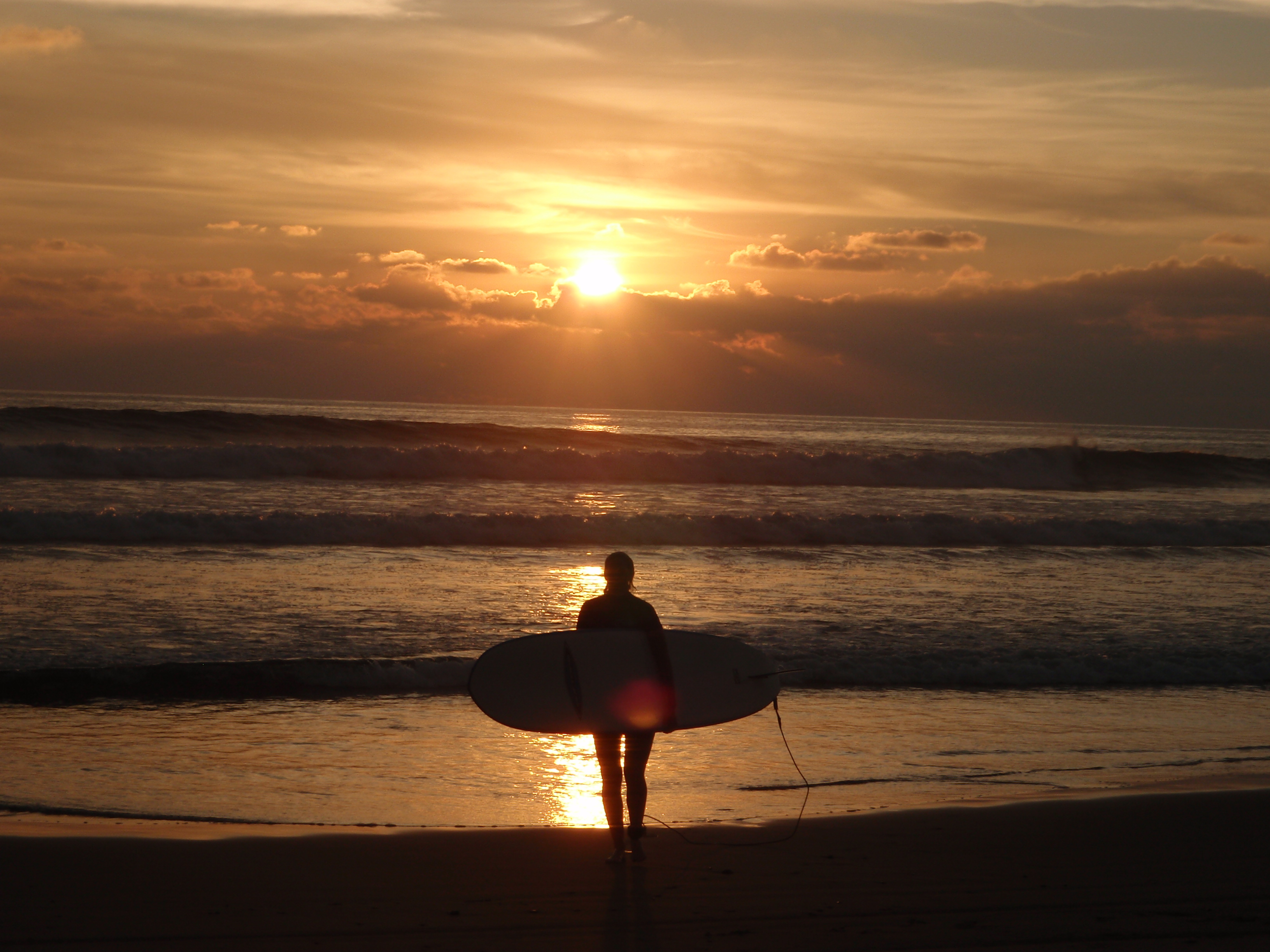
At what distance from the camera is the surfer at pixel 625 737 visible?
4965mm

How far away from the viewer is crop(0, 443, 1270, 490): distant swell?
961 inches

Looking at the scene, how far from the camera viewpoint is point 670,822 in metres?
5.59

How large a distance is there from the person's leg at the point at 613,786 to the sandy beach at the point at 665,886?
Result: 0.44 ft

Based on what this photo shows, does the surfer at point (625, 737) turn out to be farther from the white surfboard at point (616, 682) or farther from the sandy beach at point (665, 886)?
the sandy beach at point (665, 886)

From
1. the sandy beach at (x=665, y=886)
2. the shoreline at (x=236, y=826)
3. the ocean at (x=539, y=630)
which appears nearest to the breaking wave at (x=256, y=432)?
the ocean at (x=539, y=630)

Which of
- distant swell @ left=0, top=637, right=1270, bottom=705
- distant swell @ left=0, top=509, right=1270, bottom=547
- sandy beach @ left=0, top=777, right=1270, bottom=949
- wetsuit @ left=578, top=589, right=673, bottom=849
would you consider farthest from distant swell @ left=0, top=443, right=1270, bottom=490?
wetsuit @ left=578, top=589, right=673, bottom=849

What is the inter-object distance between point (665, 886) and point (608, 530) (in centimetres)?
1450

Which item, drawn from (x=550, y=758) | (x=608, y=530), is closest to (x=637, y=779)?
(x=550, y=758)

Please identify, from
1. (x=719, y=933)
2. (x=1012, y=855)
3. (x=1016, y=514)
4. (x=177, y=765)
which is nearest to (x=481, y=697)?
(x=719, y=933)

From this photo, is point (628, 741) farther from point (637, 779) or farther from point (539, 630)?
point (539, 630)

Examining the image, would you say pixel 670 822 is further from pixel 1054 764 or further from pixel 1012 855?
pixel 1054 764

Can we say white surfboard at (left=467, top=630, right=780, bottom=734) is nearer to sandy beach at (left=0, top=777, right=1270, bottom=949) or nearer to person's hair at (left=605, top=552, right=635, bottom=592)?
person's hair at (left=605, top=552, right=635, bottom=592)

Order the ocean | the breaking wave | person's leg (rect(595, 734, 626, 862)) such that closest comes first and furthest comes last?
1. person's leg (rect(595, 734, 626, 862))
2. the ocean
3. the breaking wave

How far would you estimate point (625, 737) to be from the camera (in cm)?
507
